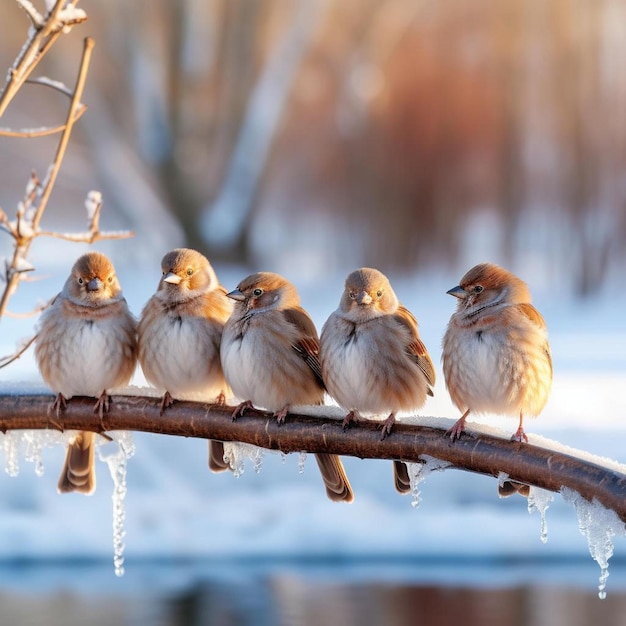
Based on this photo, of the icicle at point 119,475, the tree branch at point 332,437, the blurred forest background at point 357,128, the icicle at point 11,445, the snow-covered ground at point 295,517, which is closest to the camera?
the tree branch at point 332,437

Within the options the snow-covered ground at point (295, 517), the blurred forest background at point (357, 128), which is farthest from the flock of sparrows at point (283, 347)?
the blurred forest background at point (357, 128)

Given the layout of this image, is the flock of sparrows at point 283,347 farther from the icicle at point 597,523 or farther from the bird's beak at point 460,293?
the icicle at point 597,523

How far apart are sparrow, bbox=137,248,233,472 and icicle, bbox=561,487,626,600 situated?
5.22ft

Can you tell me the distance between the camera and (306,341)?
434 cm

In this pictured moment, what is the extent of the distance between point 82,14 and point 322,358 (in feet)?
5.64

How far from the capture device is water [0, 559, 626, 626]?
26.4 ft

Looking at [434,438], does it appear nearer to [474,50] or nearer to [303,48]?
[474,50]

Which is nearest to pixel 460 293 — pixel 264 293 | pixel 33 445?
pixel 264 293

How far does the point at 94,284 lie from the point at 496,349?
59.8 inches

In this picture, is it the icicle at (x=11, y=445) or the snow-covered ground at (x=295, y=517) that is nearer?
the icicle at (x=11, y=445)

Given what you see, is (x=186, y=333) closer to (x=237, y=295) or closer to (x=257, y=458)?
(x=237, y=295)

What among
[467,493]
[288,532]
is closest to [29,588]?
[288,532]

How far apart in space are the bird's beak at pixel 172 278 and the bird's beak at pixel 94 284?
0.24 metres

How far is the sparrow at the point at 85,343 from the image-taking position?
4211 millimetres
